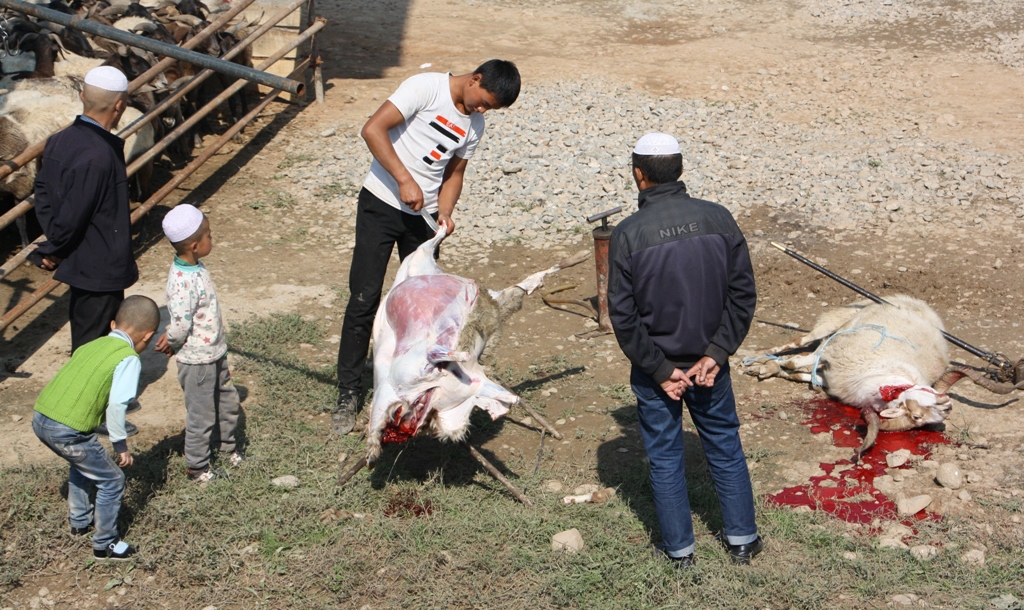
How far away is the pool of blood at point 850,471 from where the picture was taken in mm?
4191

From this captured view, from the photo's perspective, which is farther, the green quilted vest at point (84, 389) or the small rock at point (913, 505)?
the small rock at point (913, 505)

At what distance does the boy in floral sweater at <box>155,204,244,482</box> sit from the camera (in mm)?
3955

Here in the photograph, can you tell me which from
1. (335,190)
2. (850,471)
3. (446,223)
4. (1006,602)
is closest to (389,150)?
(446,223)

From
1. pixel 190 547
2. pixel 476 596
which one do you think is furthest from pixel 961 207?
pixel 190 547

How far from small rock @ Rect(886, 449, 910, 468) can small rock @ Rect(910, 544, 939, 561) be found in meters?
0.74

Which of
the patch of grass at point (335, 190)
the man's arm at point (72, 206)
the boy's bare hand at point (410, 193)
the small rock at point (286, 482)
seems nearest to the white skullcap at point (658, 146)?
the boy's bare hand at point (410, 193)

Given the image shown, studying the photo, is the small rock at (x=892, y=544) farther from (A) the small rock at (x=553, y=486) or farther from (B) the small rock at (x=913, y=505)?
(A) the small rock at (x=553, y=486)

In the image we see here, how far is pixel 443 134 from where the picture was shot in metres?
4.56

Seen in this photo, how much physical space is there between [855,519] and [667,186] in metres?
1.89

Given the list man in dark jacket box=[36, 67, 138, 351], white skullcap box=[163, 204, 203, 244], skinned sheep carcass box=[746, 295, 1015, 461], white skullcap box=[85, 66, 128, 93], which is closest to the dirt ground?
skinned sheep carcass box=[746, 295, 1015, 461]

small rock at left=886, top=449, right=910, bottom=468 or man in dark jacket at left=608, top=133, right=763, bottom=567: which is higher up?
man in dark jacket at left=608, top=133, right=763, bottom=567

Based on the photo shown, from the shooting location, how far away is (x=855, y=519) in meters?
4.12

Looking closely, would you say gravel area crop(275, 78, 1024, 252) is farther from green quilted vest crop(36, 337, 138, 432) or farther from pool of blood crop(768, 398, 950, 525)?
green quilted vest crop(36, 337, 138, 432)

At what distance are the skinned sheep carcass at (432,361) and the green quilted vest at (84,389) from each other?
1.08m
